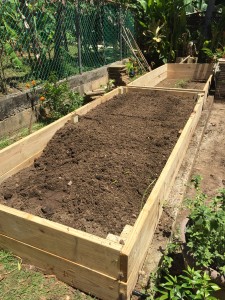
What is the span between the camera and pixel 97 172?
318cm

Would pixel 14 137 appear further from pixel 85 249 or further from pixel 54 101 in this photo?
pixel 85 249

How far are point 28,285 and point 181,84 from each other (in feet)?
23.3

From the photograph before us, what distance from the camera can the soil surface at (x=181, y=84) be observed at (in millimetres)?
7910

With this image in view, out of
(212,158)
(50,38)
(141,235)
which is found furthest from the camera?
(50,38)

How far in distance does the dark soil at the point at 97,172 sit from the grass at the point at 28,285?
47cm

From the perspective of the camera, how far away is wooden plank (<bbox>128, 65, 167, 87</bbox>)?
7004 mm

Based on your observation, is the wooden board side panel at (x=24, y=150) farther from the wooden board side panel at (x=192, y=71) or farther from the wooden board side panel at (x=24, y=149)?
the wooden board side panel at (x=192, y=71)

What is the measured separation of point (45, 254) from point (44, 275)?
0.22 metres

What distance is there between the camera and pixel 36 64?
5777 millimetres

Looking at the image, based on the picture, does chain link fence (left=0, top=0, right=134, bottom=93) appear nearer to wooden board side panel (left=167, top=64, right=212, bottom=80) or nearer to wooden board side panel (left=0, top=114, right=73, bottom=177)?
wooden board side panel (left=0, top=114, right=73, bottom=177)

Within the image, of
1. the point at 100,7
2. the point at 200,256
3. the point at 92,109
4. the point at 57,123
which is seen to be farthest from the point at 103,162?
the point at 100,7

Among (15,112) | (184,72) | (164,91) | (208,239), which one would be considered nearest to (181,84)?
(184,72)

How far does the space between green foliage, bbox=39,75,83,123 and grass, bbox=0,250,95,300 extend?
3585 mm

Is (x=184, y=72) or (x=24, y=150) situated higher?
(x=184, y=72)
